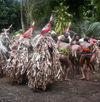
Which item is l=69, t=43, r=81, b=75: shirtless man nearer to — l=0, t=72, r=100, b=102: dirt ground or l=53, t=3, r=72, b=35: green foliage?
l=0, t=72, r=100, b=102: dirt ground

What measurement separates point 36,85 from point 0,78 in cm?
233

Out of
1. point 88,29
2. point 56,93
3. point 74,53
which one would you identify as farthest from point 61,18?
point 56,93

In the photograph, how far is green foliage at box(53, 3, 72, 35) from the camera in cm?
1110

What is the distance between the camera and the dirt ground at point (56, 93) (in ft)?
14.8

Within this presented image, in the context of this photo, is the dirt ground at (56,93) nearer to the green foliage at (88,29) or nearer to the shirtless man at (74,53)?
the shirtless man at (74,53)

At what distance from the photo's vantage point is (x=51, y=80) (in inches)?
203

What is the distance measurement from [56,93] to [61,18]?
715 centimetres

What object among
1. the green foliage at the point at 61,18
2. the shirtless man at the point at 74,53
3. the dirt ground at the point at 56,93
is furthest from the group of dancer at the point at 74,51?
the green foliage at the point at 61,18

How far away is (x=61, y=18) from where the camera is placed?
1145 centimetres

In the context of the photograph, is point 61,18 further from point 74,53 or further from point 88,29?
point 74,53

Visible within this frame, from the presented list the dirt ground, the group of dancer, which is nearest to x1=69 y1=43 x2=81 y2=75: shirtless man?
the group of dancer

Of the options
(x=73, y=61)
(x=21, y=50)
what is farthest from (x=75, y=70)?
(x=21, y=50)

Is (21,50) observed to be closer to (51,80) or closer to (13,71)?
(13,71)

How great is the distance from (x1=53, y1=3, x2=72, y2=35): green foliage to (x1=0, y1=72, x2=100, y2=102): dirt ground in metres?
5.60
